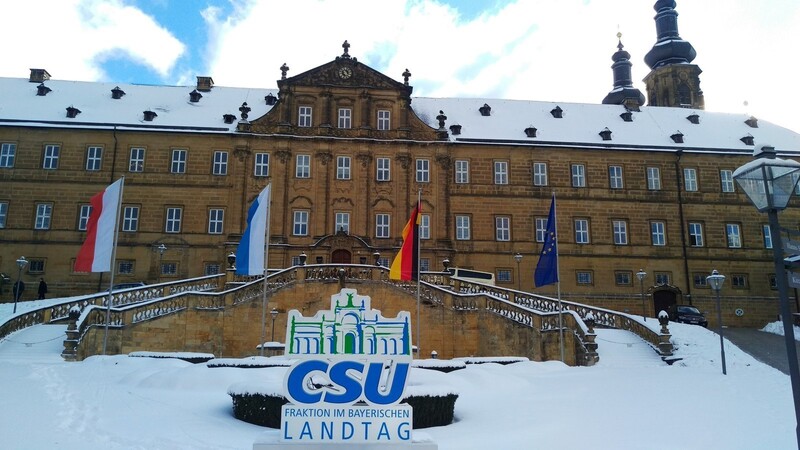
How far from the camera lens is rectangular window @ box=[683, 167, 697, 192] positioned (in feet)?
147

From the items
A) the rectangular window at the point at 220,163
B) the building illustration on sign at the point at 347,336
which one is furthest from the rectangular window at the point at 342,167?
the building illustration on sign at the point at 347,336

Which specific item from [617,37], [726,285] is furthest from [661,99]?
[726,285]

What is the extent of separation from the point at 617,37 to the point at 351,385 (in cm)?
6955

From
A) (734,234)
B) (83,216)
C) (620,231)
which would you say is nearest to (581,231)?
(620,231)

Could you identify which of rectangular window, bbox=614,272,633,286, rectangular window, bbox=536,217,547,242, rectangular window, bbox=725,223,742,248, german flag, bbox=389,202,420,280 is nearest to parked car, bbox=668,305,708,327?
rectangular window, bbox=614,272,633,286

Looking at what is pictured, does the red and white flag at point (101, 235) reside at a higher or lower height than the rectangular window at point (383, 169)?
lower

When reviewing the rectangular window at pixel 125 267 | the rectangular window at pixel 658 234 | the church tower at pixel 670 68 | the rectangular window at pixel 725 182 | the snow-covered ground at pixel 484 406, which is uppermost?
the church tower at pixel 670 68

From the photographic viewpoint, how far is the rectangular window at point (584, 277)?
4172 cm

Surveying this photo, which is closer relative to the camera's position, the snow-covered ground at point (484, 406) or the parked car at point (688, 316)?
the snow-covered ground at point (484, 406)

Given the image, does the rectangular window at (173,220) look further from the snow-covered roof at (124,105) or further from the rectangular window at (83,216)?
the snow-covered roof at (124,105)

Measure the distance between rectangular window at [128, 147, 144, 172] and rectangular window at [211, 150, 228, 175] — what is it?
15.6ft

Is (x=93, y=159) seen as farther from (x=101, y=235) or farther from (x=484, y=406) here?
(x=484, y=406)

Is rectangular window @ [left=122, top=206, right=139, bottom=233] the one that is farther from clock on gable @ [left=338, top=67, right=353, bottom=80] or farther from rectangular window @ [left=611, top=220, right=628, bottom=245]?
rectangular window @ [left=611, top=220, right=628, bottom=245]

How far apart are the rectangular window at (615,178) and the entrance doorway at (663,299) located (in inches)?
312
